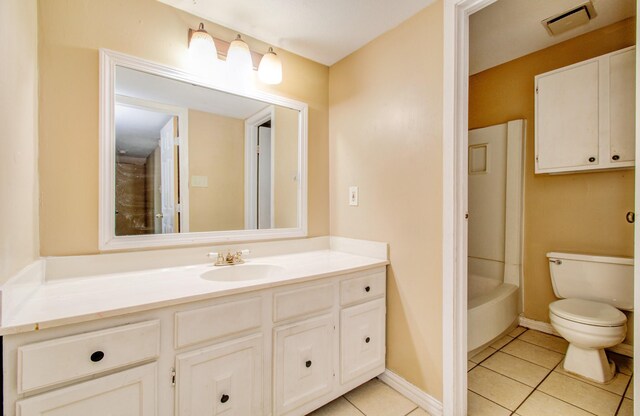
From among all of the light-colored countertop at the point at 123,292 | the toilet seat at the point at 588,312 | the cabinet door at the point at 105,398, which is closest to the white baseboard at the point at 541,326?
the toilet seat at the point at 588,312

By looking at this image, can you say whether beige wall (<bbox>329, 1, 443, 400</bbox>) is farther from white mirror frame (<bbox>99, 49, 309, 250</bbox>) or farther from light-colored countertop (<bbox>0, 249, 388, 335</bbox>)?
white mirror frame (<bbox>99, 49, 309, 250</bbox>)

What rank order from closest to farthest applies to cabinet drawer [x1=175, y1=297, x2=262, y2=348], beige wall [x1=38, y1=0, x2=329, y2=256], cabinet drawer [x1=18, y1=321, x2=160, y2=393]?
1. cabinet drawer [x1=18, y1=321, x2=160, y2=393]
2. cabinet drawer [x1=175, y1=297, x2=262, y2=348]
3. beige wall [x1=38, y1=0, x2=329, y2=256]

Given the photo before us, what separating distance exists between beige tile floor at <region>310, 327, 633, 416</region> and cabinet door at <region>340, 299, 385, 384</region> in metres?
0.16

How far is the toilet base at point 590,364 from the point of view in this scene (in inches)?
67.2

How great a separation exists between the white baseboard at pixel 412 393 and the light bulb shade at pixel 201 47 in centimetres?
209

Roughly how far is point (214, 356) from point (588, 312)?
2.25 metres

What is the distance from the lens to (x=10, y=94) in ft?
3.09

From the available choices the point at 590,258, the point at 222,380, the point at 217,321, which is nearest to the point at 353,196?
the point at 217,321

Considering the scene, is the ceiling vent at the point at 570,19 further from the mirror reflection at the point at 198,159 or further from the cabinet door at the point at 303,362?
the cabinet door at the point at 303,362

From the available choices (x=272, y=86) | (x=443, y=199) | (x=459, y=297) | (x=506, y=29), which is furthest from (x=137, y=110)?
(x=506, y=29)

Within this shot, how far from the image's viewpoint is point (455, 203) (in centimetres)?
142

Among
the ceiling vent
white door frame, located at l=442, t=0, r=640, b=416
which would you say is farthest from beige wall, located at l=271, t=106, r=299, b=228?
the ceiling vent

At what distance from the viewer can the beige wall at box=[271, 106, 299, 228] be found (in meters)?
1.93

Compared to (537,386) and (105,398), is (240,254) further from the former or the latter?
(537,386)
